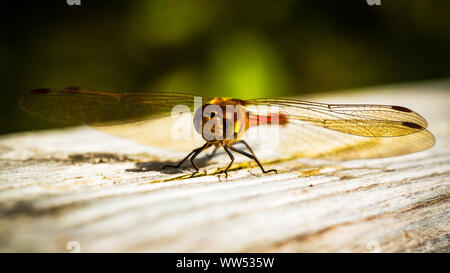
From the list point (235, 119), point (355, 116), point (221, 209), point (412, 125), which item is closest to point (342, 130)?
point (355, 116)

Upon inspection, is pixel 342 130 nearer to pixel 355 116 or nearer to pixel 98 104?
pixel 355 116

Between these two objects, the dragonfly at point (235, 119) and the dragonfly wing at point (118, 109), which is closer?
the dragonfly at point (235, 119)

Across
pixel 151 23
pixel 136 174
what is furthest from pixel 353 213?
pixel 151 23

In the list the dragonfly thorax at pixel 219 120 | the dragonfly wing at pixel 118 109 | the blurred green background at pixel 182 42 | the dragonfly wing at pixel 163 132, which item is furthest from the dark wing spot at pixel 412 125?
the blurred green background at pixel 182 42

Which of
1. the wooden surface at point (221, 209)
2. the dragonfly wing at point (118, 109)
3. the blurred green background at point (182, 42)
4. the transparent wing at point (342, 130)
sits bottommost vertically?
the wooden surface at point (221, 209)

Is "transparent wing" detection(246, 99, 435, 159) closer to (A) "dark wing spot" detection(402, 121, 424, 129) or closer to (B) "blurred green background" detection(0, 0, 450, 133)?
(A) "dark wing spot" detection(402, 121, 424, 129)

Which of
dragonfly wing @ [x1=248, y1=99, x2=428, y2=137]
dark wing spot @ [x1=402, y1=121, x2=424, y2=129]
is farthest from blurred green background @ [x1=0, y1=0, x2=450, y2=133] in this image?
dark wing spot @ [x1=402, y1=121, x2=424, y2=129]

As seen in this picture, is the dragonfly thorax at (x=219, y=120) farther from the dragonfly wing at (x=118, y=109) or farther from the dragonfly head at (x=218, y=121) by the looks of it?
the dragonfly wing at (x=118, y=109)

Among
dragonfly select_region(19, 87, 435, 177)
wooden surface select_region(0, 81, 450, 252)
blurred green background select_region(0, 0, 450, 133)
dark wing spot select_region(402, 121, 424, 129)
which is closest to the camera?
wooden surface select_region(0, 81, 450, 252)
